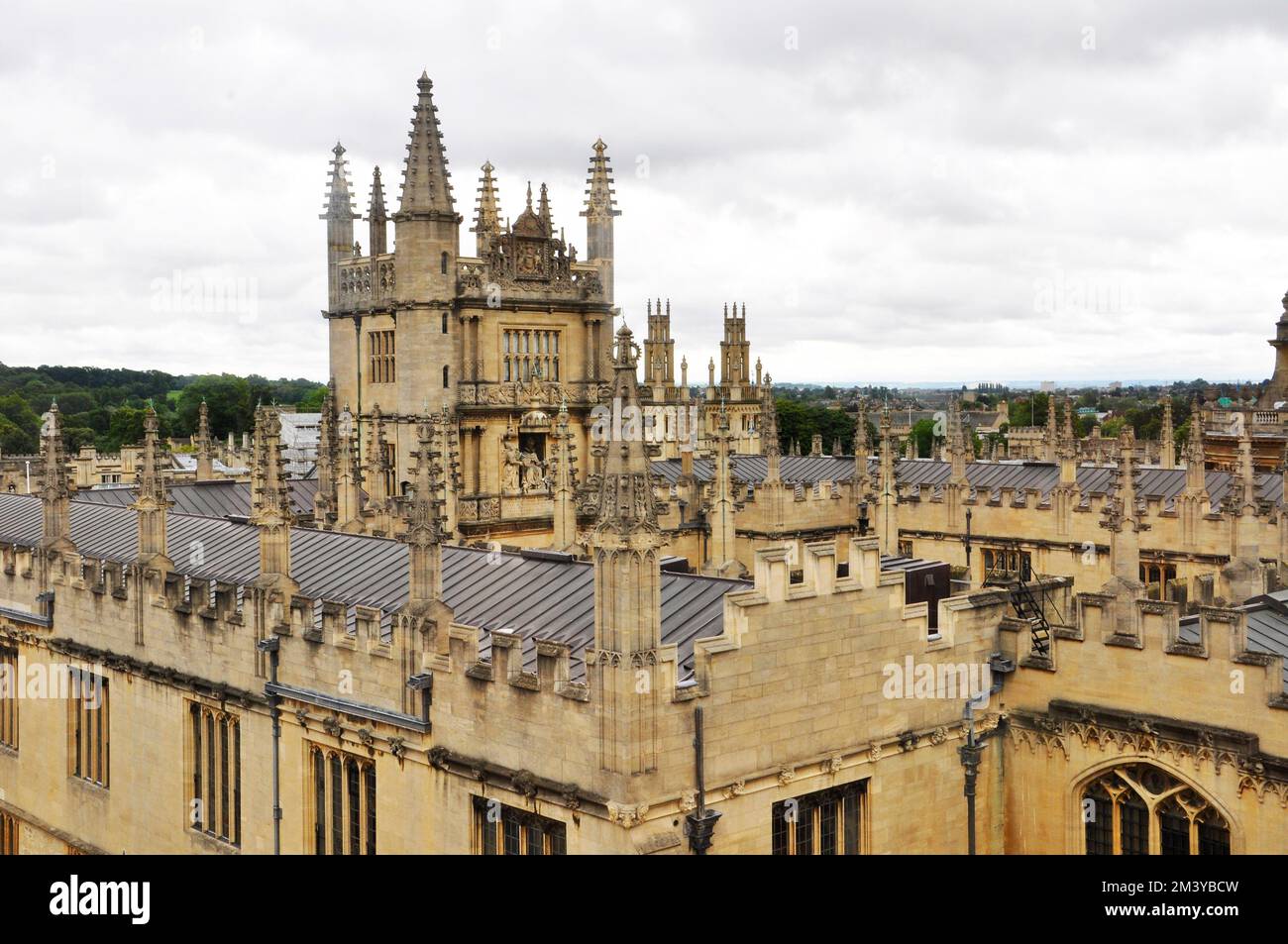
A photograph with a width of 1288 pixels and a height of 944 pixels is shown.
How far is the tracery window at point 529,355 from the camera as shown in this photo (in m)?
45.0

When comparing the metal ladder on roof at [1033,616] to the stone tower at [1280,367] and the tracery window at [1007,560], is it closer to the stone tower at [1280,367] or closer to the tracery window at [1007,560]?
the tracery window at [1007,560]

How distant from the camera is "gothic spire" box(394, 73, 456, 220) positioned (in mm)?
42969

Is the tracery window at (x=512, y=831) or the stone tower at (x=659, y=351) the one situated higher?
the stone tower at (x=659, y=351)

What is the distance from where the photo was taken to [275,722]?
1973cm

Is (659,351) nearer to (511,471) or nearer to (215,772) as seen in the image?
(511,471)

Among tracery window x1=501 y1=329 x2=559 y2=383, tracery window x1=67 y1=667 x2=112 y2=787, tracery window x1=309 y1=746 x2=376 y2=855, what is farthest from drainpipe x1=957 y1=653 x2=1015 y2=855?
tracery window x1=501 y1=329 x2=559 y2=383

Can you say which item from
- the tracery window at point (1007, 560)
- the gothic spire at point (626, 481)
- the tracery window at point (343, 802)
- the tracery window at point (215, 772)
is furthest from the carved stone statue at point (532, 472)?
the gothic spire at point (626, 481)

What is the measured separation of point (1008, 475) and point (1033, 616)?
2032 cm

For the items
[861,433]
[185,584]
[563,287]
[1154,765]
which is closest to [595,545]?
[1154,765]

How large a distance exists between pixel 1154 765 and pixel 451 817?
9.23 metres

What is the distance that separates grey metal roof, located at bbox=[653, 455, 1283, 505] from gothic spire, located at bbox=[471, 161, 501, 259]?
984 cm

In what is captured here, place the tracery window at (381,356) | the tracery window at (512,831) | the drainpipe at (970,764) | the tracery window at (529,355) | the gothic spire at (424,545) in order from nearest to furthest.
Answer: the tracery window at (512,831)
the gothic spire at (424,545)
the drainpipe at (970,764)
the tracery window at (529,355)
the tracery window at (381,356)

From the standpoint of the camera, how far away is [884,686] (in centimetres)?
1770

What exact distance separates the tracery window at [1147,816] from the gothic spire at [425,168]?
30707 mm
